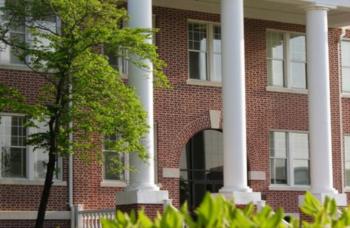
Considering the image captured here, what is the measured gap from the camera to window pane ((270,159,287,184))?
30.0m

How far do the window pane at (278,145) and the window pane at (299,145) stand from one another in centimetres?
26

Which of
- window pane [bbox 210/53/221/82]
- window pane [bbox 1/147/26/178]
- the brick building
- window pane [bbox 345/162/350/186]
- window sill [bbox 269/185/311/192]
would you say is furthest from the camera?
window pane [bbox 345/162/350/186]

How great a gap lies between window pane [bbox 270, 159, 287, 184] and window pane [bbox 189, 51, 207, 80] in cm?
382

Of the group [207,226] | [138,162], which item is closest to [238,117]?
[138,162]

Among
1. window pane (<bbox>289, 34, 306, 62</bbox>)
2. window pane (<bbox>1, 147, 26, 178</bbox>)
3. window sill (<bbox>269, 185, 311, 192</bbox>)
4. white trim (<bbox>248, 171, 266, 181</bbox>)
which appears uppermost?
window pane (<bbox>289, 34, 306, 62</bbox>)

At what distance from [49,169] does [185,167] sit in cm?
860

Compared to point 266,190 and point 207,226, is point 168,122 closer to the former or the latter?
point 266,190

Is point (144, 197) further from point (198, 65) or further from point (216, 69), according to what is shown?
point (216, 69)

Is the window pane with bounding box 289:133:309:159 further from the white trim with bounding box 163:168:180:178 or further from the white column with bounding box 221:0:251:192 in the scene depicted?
the white column with bounding box 221:0:251:192

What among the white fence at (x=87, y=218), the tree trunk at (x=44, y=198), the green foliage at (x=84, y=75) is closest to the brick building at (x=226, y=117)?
the white fence at (x=87, y=218)

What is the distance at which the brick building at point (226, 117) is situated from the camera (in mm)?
24047

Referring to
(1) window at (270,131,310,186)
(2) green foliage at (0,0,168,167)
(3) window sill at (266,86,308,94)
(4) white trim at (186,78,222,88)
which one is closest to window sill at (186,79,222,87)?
(4) white trim at (186,78,222,88)

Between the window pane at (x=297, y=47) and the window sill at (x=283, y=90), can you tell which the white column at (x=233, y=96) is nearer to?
the window sill at (x=283, y=90)

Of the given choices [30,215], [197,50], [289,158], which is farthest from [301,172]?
[30,215]
